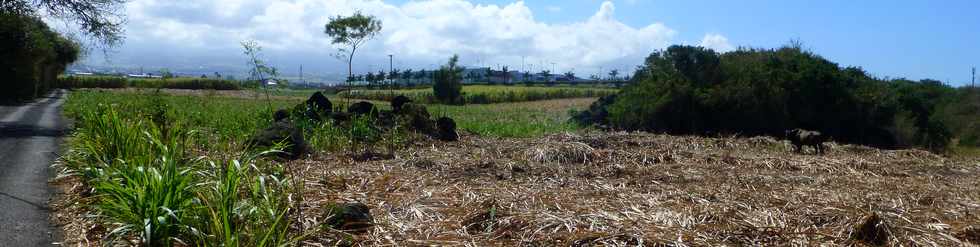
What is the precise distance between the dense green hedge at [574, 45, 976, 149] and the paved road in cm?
1511

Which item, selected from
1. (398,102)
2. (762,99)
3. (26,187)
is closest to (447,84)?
(762,99)

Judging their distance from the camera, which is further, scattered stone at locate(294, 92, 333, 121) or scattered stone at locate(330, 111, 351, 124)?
scattered stone at locate(294, 92, 333, 121)

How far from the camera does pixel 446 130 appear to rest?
14328mm

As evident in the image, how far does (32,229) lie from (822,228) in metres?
5.98

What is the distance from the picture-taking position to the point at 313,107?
1450 cm

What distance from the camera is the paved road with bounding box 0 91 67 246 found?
229 inches

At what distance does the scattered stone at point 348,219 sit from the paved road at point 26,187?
2061 mm

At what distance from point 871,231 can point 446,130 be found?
9.50 meters

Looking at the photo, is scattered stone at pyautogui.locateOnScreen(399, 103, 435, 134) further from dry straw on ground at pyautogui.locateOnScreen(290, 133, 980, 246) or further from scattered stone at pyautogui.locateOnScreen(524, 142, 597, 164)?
scattered stone at pyautogui.locateOnScreen(524, 142, 597, 164)

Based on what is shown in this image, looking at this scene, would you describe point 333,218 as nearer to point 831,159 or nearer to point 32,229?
point 32,229

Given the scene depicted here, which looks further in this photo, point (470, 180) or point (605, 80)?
point (605, 80)

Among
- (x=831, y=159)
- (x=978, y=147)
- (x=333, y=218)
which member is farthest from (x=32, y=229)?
(x=978, y=147)

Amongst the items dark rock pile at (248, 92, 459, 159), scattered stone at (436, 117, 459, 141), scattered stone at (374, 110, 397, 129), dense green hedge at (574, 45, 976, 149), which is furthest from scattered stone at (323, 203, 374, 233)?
dense green hedge at (574, 45, 976, 149)

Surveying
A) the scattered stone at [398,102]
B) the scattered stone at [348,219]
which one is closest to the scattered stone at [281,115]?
the scattered stone at [398,102]
